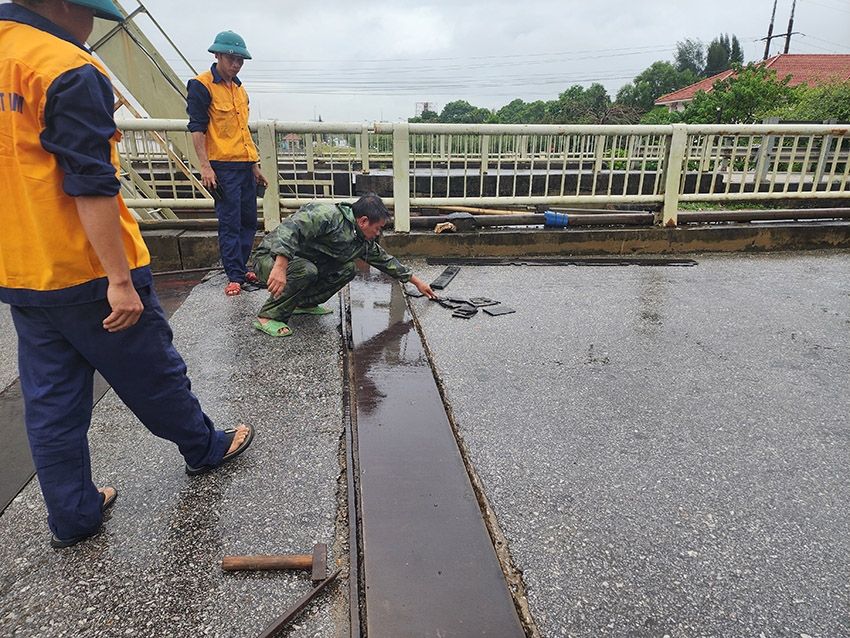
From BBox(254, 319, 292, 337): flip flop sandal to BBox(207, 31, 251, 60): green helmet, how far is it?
6.50 feet

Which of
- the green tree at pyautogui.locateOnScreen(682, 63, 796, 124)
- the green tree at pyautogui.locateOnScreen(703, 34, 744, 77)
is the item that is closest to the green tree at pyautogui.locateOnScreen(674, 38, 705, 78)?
the green tree at pyautogui.locateOnScreen(703, 34, 744, 77)

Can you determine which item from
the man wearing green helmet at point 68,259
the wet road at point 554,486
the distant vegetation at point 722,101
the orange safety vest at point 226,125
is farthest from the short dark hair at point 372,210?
the distant vegetation at point 722,101

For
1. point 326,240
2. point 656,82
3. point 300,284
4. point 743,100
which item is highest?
point 656,82

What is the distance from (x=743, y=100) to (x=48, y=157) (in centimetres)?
2618

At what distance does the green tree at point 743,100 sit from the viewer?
70.1ft

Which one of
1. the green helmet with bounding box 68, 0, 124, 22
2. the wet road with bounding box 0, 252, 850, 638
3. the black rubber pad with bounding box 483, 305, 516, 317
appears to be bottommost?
the wet road with bounding box 0, 252, 850, 638

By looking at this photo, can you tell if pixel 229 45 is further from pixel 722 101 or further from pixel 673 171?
pixel 722 101

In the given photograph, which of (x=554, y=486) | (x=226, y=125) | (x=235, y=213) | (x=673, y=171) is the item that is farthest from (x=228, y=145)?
(x=673, y=171)

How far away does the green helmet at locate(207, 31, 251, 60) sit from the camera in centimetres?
372

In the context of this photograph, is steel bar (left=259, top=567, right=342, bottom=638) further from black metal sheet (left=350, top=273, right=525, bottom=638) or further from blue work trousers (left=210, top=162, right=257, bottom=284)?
blue work trousers (left=210, top=162, right=257, bottom=284)

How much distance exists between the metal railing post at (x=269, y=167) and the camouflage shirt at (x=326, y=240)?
1.62 metres

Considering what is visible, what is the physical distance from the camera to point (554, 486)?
2.00m

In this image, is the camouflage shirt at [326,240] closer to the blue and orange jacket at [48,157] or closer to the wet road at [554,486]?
the wet road at [554,486]

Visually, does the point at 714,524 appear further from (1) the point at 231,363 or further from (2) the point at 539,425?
(1) the point at 231,363
